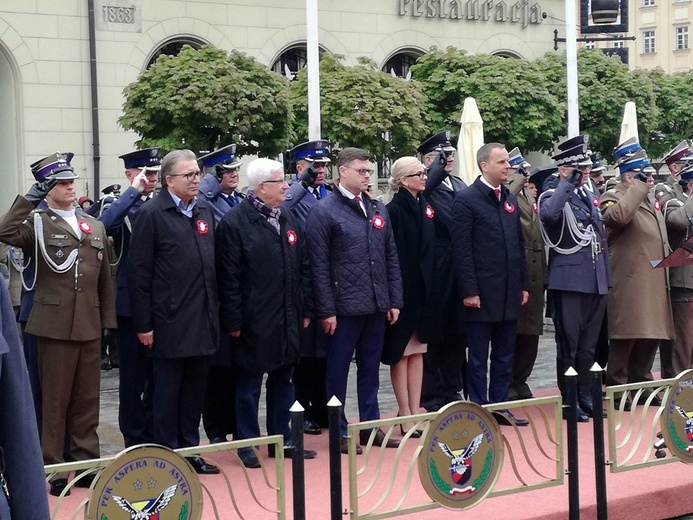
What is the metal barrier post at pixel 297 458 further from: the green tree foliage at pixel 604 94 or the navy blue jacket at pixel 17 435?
the green tree foliage at pixel 604 94

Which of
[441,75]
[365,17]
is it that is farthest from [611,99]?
[365,17]

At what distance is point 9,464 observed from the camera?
131 inches

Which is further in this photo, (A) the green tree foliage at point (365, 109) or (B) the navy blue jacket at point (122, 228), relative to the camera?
(A) the green tree foliage at point (365, 109)

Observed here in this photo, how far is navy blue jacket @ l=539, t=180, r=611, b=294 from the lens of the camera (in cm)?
929

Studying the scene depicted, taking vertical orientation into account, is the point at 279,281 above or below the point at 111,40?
below

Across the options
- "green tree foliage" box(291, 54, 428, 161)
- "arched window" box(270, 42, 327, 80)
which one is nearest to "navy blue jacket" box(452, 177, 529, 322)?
"green tree foliage" box(291, 54, 428, 161)

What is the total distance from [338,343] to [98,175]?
750 inches

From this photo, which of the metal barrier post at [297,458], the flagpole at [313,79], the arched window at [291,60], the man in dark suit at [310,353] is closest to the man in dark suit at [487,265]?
the man in dark suit at [310,353]

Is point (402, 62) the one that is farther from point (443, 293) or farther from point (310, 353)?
point (310, 353)

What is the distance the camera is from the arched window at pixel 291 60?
2959 cm

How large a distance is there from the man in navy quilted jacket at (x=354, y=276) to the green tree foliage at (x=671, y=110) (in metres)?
24.6

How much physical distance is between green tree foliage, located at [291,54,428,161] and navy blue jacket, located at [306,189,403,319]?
15.4 m

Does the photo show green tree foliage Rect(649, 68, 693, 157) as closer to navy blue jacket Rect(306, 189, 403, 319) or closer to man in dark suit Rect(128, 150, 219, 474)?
navy blue jacket Rect(306, 189, 403, 319)

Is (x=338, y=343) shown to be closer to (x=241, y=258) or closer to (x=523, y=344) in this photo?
(x=241, y=258)
